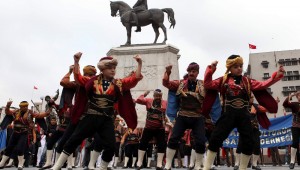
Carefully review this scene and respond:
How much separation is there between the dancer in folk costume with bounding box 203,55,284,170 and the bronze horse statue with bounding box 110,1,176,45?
538 inches

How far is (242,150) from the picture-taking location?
5625 mm

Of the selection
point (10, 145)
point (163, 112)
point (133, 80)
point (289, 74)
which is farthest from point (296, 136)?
point (289, 74)

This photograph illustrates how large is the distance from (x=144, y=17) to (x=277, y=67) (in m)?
42.5


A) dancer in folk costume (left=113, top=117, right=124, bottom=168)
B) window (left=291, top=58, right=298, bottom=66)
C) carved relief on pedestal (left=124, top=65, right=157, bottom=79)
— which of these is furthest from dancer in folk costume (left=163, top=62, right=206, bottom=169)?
window (left=291, top=58, right=298, bottom=66)

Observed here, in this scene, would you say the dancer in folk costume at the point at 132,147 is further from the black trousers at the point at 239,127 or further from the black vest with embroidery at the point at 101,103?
the black trousers at the point at 239,127

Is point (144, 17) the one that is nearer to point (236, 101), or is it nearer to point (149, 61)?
point (149, 61)

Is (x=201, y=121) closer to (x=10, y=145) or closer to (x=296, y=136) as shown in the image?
(x=296, y=136)

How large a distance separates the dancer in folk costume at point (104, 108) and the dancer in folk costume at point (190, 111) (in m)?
1.32

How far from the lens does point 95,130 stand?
5.57m

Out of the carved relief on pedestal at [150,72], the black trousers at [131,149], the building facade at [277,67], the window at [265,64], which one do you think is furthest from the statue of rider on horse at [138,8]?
the window at [265,64]

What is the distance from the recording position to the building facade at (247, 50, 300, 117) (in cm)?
5484

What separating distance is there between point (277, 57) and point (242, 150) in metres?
55.2

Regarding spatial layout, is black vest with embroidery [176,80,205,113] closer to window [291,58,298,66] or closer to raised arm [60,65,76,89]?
raised arm [60,65,76,89]

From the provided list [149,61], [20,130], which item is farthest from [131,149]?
[149,61]
